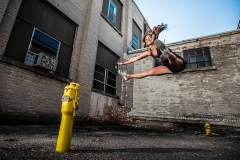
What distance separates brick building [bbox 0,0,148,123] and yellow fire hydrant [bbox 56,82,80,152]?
318cm

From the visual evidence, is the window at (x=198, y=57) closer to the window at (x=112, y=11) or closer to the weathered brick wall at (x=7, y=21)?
the window at (x=112, y=11)

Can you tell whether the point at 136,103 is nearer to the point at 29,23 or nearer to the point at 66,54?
the point at 66,54

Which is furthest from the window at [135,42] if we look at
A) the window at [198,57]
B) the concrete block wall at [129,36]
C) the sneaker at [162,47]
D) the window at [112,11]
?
the sneaker at [162,47]

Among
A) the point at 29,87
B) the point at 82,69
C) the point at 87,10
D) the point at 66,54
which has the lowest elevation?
the point at 29,87

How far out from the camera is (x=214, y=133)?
5.95m

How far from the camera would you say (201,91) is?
6.91m

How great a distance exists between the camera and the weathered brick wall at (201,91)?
633 centimetres

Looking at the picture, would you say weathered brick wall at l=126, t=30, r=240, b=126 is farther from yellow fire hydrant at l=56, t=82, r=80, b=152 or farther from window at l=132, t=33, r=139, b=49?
yellow fire hydrant at l=56, t=82, r=80, b=152

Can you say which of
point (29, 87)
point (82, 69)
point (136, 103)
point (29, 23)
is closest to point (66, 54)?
point (82, 69)

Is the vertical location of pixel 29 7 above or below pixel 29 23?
above

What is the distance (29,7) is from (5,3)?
2.79ft

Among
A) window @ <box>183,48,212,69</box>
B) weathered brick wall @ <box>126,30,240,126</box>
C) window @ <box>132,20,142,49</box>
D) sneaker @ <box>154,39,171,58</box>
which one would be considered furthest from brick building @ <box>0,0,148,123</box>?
window @ <box>183,48,212,69</box>

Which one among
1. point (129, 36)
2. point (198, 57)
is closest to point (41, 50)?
point (129, 36)

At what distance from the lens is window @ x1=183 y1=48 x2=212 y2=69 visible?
737cm
